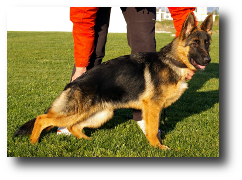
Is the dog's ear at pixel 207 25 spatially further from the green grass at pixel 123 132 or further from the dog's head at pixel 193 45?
the green grass at pixel 123 132

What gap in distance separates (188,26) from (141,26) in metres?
0.89

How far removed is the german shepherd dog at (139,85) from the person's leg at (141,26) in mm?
531

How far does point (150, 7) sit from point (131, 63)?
3.90ft

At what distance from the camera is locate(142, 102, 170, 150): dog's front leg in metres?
3.70

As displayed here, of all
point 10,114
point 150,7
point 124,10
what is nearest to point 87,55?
point 124,10

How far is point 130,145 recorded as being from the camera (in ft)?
12.3

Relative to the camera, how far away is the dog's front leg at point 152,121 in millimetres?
3695

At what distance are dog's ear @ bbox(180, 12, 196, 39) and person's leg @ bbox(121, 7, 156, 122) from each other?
718 millimetres

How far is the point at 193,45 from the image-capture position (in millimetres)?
3654

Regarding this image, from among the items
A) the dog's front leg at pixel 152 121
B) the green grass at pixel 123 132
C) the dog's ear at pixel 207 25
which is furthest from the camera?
the dog's ear at pixel 207 25

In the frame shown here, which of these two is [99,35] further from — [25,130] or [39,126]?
[25,130]

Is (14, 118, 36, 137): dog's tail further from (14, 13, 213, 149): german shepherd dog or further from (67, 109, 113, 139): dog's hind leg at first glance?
(67, 109, 113, 139): dog's hind leg

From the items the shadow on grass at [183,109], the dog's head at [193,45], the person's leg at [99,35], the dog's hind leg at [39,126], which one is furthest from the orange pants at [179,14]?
the dog's hind leg at [39,126]
